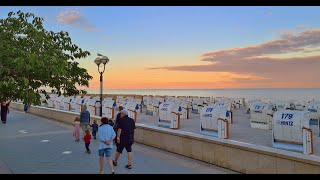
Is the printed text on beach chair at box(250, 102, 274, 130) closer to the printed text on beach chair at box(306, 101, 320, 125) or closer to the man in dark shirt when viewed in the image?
the printed text on beach chair at box(306, 101, 320, 125)

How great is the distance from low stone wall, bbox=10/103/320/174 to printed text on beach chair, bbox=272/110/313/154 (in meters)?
1.74

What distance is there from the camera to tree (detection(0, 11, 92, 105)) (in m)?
7.29

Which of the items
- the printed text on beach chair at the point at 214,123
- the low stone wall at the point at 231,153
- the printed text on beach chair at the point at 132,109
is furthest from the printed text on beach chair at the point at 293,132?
the printed text on beach chair at the point at 132,109

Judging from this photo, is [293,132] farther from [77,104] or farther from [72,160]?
[77,104]

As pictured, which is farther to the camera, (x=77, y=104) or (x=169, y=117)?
(x=77, y=104)

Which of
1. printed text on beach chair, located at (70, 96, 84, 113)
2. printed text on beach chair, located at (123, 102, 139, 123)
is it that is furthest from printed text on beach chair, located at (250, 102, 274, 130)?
printed text on beach chair, located at (70, 96, 84, 113)

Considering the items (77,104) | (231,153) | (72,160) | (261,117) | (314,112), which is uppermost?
(77,104)

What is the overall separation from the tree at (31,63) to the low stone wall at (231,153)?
4.51m

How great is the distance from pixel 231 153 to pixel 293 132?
2.19 meters

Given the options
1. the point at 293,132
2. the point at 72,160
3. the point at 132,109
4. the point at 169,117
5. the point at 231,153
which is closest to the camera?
the point at 231,153

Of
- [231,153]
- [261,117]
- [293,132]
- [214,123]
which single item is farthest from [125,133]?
[261,117]

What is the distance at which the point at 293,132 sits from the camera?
36.4ft

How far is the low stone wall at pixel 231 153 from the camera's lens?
8672 millimetres
